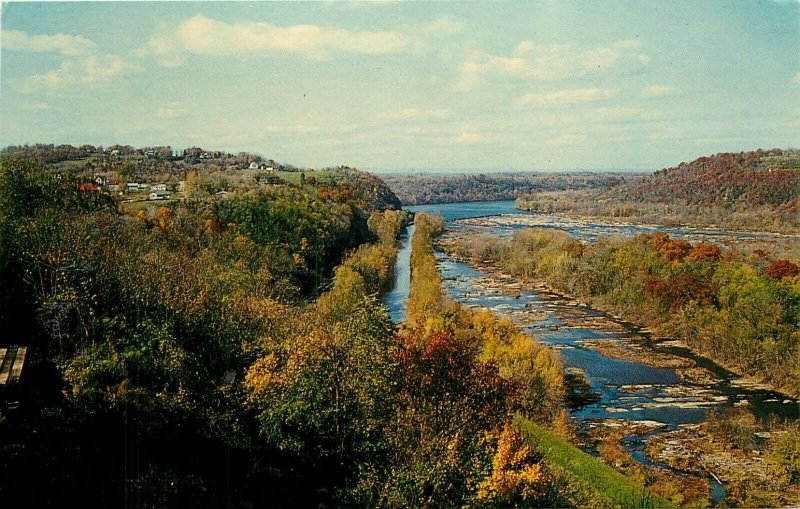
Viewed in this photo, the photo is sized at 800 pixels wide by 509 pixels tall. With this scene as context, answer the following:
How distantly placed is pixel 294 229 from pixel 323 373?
1608cm

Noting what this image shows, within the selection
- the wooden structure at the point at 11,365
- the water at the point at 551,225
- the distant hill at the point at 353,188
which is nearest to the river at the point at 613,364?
the water at the point at 551,225

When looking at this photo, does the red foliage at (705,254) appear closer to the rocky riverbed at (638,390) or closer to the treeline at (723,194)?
the rocky riverbed at (638,390)

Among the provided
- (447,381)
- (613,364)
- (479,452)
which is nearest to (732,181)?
(613,364)

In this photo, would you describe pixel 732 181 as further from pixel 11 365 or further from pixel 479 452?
pixel 11 365

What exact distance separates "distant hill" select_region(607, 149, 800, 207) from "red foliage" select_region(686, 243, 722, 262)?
563 cm

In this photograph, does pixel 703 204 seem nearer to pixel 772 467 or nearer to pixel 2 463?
pixel 772 467

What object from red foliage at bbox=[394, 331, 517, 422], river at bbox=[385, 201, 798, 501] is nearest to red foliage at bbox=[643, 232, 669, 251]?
river at bbox=[385, 201, 798, 501]

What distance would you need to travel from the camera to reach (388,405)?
29.0ft

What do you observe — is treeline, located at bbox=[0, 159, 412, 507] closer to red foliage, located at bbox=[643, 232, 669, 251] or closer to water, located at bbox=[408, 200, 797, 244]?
red foliage, located at bbox=[643, 232, 669, 251]

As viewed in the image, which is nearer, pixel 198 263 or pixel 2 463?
pixel 2 463

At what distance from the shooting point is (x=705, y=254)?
89.8 feet

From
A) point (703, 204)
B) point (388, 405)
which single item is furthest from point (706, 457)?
point (703, 204)

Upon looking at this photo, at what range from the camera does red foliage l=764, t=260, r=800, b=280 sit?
22.7 meters

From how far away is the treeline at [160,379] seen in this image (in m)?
6.73
